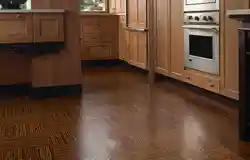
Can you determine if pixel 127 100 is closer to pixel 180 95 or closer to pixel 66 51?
pixel 180 95

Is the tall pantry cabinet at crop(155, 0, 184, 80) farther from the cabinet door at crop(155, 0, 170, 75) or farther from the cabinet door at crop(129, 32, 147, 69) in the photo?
the cabinet door at crop(129, 32, 147, 69)

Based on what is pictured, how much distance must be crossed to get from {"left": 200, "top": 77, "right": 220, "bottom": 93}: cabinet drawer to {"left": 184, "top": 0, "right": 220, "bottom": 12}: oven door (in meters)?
0.63

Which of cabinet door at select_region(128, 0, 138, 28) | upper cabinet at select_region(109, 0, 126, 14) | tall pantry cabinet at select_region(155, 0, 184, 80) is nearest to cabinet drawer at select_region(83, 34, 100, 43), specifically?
upper cabinet at select_region(109, 0, 126, 14)

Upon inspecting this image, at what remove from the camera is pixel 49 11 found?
4117 millimetres

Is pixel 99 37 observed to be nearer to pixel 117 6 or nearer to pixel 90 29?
pixel 90 29

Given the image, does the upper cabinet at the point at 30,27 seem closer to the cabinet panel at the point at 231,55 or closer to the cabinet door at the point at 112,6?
the cabinet panel at the point at 231,55

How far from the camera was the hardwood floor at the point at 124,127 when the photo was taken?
2.47 metres

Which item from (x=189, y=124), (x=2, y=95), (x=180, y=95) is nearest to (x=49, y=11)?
(x=2, y=95)

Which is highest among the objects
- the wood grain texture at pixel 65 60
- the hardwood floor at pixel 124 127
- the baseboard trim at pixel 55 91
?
the wood grain texture at pixel 65 60

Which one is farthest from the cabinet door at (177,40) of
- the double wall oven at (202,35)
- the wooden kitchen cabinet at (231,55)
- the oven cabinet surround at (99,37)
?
the oven cabinet surround at (99,37)

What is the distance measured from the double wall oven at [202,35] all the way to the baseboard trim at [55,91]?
1.17m

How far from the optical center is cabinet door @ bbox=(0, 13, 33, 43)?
4000mm

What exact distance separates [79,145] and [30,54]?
6.67 feet

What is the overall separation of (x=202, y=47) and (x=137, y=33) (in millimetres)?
1813
